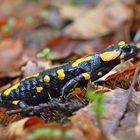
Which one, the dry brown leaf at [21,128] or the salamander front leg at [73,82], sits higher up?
the dry brown leaf at [21,128]

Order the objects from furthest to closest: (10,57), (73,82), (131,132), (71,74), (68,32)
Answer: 1. (68,32)
2. (10,57)
3. (71,74)
4. (73,82)
5. (131,132)

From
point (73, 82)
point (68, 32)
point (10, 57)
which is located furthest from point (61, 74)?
point (68, 32)

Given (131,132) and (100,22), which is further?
(100,22)

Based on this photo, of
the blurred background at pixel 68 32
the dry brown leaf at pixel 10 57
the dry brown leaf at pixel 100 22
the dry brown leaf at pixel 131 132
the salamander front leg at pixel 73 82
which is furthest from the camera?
the dry brown leaf at pixel 100 22

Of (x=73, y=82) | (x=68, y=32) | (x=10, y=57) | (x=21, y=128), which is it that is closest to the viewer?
(x=21, y=128)

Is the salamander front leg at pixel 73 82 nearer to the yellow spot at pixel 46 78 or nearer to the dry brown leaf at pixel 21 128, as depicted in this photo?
the yellow spot at pixel 46 78

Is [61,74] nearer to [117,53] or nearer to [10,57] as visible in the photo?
[117,53]

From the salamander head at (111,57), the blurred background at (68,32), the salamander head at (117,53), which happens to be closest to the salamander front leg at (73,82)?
the salamander head at (111,57)

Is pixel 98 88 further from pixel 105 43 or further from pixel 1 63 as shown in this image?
pixel 105 43

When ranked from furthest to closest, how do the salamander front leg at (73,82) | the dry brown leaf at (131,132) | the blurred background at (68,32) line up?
1. the blurred background at (68,32)
2. the salamander front leg at (73,82)
3. the dry brown leaf at (131,132)
